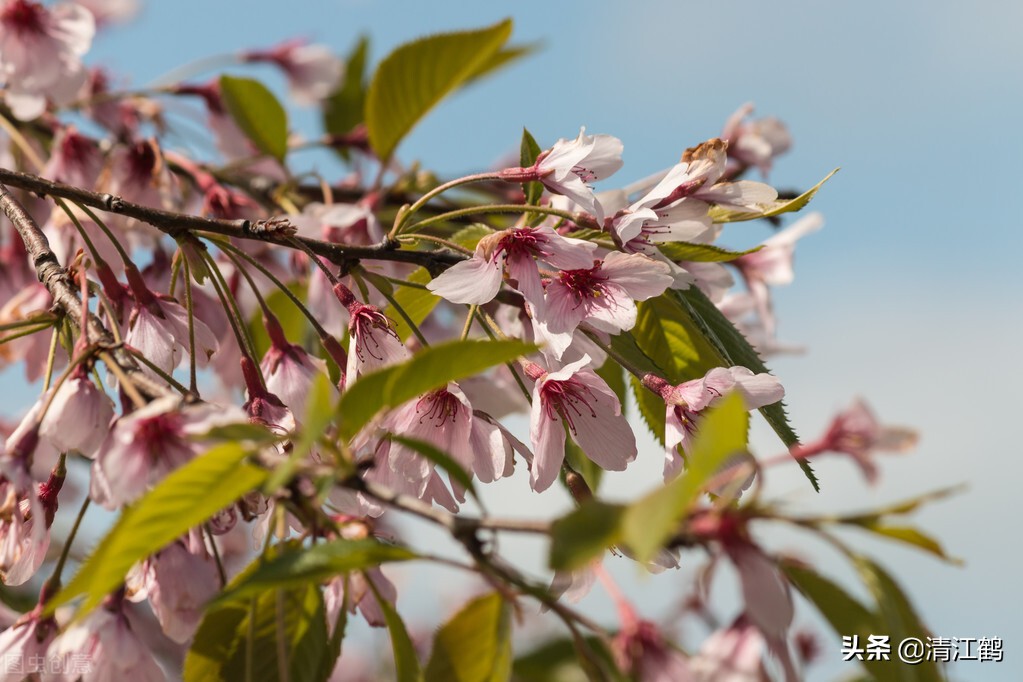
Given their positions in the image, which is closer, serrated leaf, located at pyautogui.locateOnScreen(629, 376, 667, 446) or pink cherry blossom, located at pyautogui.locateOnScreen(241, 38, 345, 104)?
serrated leaf, located at pyautogui.locateOnScreen(629, 376, 667, 446)

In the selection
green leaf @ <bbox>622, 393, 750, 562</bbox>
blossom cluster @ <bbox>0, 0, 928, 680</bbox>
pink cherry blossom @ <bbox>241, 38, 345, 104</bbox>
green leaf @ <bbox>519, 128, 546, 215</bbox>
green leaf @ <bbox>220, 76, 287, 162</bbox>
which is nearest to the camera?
green leaf @ <bbox>622, 393, 750, 562</bbox>

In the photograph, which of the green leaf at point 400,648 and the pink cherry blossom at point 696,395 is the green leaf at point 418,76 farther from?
the green leaf at point 400,648

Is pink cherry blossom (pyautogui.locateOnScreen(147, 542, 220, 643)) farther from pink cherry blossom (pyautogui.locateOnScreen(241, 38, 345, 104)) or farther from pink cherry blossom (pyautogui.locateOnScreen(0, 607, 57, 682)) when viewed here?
pink cherry blossom (pyautogui.locateOnScreen(241, 38, 345, 104))

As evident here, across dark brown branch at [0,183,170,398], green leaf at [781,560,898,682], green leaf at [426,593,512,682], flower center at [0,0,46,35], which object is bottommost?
green leaf at [426,593,512,682]

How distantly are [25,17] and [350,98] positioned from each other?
1224 millimetres

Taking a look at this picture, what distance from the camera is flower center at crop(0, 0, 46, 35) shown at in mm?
1784

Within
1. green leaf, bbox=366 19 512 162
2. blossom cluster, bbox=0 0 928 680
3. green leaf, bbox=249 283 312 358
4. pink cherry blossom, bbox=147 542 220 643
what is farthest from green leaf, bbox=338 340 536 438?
green leaf, bbox=249 283 312 358

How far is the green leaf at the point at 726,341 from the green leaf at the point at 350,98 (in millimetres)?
1946

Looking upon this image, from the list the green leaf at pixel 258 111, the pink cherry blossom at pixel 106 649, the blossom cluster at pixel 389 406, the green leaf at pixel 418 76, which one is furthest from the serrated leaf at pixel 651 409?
the green leaf at pixel 258 111

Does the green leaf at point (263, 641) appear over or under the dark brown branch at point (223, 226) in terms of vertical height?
under

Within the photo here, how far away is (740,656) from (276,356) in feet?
2.18

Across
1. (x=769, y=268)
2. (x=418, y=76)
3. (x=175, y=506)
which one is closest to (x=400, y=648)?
(x=175, y=506)

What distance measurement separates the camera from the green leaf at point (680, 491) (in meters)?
0.57

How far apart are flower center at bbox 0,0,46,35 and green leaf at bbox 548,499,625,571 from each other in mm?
1588
